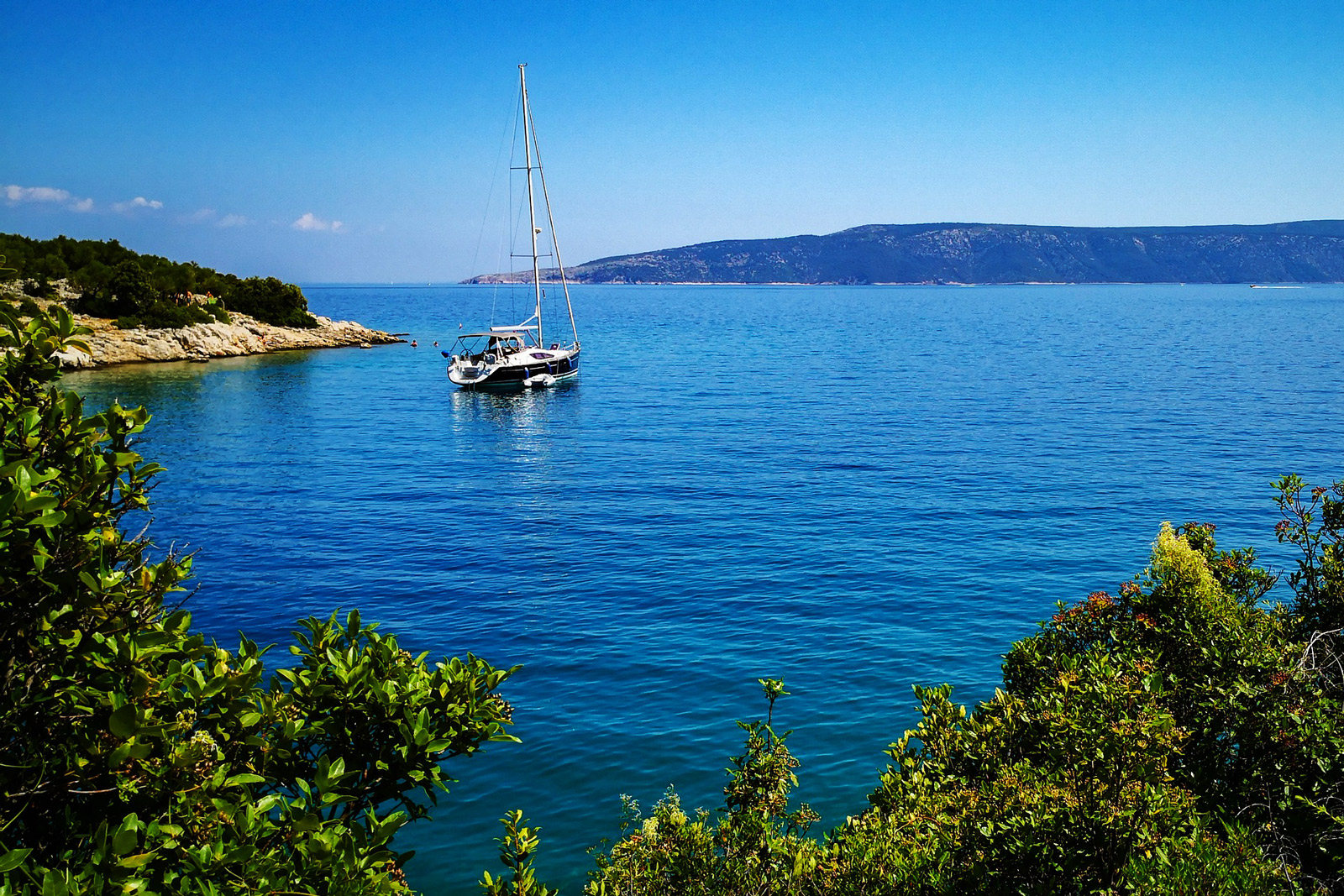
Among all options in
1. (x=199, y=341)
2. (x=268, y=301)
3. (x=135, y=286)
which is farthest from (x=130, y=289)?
(x=268, y=301)

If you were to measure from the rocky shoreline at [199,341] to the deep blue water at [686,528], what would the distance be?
3.45m

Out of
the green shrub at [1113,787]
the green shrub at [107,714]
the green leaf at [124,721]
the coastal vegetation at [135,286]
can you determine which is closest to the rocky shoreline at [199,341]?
the coastal vegetation at [135,286]

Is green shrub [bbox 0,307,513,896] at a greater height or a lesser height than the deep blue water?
greater

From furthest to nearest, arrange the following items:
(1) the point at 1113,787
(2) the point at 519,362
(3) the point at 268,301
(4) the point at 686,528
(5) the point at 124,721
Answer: (3) the point at 268,301 → (2) the point at 519,362 → (4) the point at 686,528 → (1) the point at 1113,787 → (5) the point at 124,721

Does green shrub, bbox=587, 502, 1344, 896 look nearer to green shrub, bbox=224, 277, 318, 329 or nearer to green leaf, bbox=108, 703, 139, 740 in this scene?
green leaf, bbox=108, 703, 139, 740

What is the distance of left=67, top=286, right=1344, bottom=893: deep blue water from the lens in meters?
17.9

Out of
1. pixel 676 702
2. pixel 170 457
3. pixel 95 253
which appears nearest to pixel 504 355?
pixel 170 457

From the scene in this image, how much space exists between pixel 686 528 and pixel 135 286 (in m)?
72.8

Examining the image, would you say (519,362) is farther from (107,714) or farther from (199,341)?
(107,714)

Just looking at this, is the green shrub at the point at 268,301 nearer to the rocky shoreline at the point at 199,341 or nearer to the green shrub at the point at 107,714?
the rocky shoreline at the point at 199,341

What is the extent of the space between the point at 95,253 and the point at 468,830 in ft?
320

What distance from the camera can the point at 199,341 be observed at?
85938mm

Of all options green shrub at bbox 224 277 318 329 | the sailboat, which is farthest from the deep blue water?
green shrub at bbox 224 277 318 329

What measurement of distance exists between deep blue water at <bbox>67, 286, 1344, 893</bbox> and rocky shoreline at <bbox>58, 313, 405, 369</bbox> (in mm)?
3451
